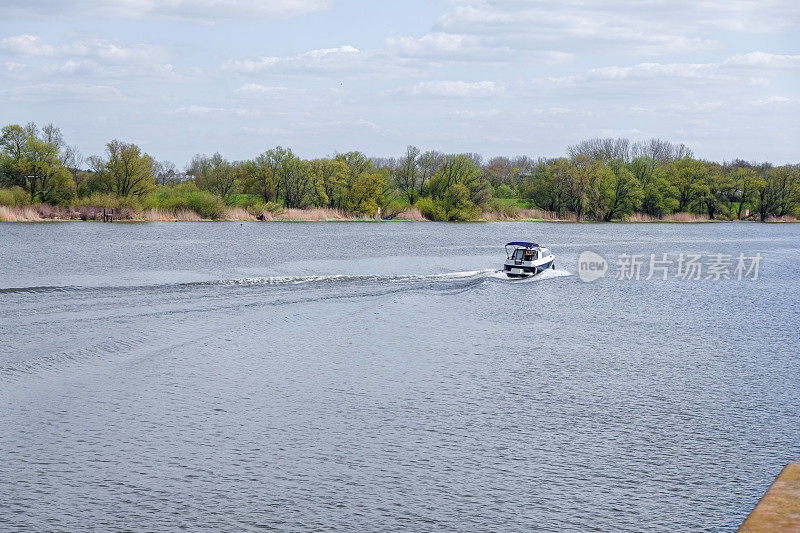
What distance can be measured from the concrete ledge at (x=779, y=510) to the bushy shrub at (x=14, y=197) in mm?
90409

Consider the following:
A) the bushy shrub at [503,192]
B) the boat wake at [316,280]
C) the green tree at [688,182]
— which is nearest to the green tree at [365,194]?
the bushy shrub at [503,192]

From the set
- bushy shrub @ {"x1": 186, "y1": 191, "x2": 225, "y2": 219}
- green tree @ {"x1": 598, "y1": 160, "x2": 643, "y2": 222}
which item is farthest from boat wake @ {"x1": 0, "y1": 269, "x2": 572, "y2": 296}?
green tree @ {"x1": 598, "y1": 160, "x2": 643, "y2": 222}

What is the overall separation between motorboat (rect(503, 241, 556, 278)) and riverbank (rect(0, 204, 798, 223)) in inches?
2451

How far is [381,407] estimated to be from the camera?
654 inches

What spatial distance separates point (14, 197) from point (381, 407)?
8305 cm

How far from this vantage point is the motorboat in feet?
147

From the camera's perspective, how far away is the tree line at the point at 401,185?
9575 cm

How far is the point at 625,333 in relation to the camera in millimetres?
26891

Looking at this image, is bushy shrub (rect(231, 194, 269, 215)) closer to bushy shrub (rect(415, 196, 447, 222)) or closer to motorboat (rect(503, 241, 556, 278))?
bushy shrub (rect(415, 196, 447, 222))

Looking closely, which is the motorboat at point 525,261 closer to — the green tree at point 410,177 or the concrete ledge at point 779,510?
the concrete ledge at point 779,510

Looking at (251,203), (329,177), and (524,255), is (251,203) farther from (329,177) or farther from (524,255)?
(524,255)

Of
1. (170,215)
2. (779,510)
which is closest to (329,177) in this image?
(170,215)

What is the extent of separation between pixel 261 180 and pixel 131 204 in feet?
81.0

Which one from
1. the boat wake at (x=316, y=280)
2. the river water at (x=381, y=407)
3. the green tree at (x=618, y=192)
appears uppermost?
the green tree at (x=618, y=192)
